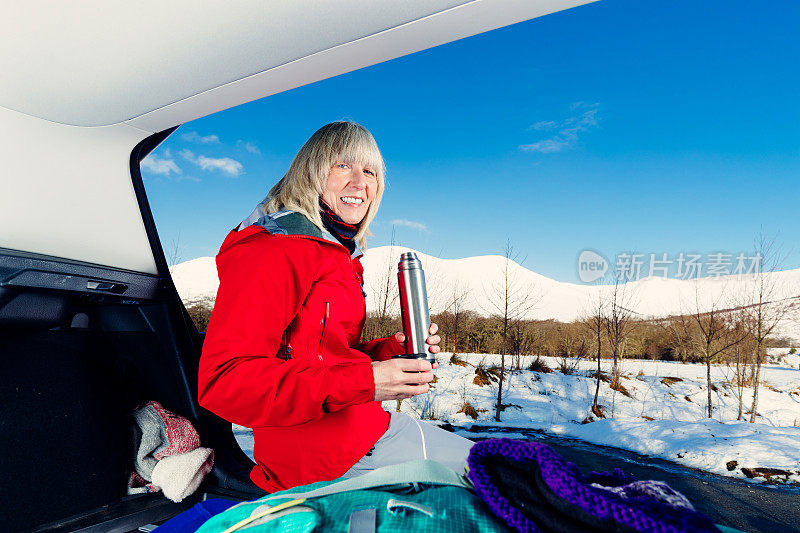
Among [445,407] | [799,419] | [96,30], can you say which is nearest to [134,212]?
[96,30]

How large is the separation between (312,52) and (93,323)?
3.84 feet

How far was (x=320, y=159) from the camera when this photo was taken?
3.71 feet

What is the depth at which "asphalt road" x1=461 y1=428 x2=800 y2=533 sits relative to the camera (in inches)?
179

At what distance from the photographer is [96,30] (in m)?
0.96

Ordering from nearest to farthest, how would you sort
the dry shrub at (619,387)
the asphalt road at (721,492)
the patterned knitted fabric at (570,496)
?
the patterned knitted fabric at (570,496) < the asphalt road at (721,492) < the dry shrub at (619,387)

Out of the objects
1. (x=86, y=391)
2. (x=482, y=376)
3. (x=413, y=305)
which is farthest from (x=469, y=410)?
(x=413, y=305)

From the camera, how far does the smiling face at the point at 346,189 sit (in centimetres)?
115

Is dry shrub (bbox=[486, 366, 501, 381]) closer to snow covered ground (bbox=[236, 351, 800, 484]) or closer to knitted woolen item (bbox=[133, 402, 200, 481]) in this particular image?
snow covered ground (bbox=[236, 351, 800, 484])

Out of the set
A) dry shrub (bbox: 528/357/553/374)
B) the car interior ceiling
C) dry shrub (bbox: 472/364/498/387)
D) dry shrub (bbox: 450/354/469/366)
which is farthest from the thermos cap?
dry shrub (bbox: 528/357/553/374)

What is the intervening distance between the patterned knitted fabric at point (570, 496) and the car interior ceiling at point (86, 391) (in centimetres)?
130

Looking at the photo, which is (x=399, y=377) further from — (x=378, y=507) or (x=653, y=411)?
(x=653, y=411)

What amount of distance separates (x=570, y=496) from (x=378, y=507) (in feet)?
0.71

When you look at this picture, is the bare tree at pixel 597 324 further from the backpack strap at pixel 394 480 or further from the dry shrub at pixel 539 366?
the backpack strap at pixel 394 480

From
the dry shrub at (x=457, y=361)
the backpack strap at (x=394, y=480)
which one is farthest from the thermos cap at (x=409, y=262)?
the dry shrub at (x=457, y=361)
